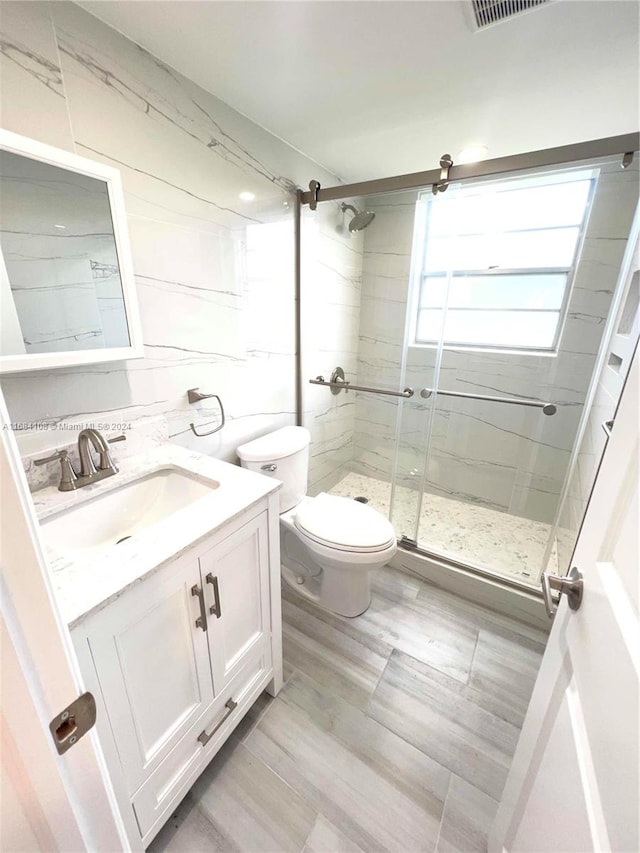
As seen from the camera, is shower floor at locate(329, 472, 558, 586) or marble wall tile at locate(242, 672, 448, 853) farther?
shower floor at locate(329, 472, 558, 586)

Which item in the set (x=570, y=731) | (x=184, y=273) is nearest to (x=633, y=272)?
(x=570, y=731)

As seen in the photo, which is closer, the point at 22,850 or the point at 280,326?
the point at 22,850

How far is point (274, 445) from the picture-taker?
1632mm

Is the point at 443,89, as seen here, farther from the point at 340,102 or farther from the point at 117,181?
the point at 117,181

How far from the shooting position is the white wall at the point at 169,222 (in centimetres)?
90

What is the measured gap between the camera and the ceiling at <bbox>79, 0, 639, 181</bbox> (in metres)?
0.93

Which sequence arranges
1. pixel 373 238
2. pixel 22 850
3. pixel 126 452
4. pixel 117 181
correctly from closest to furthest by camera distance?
1. pixel 22 850
2. pixel 117 181
3. pixel 126 452
4. pixel 373 238

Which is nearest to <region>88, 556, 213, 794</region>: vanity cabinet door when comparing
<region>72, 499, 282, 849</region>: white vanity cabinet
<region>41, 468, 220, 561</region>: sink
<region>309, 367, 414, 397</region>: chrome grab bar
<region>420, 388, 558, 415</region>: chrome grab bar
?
<region>72, 499, 282, 849</region>: white vanity cabinet

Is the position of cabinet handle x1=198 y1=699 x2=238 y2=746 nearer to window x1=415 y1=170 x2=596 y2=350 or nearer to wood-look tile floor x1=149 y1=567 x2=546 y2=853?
wood-look tile floor x1=149 y1=567 x2=546 y2=853

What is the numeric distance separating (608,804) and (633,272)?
189 centimetres

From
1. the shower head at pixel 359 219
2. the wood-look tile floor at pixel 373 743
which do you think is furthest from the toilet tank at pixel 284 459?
the shower head at pixel 359 219

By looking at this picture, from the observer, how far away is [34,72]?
2.81ft

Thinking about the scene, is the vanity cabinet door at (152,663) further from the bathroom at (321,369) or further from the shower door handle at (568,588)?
the shower door handle at (568,588)

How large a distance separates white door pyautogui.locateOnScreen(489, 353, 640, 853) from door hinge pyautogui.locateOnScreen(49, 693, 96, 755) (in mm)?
643
